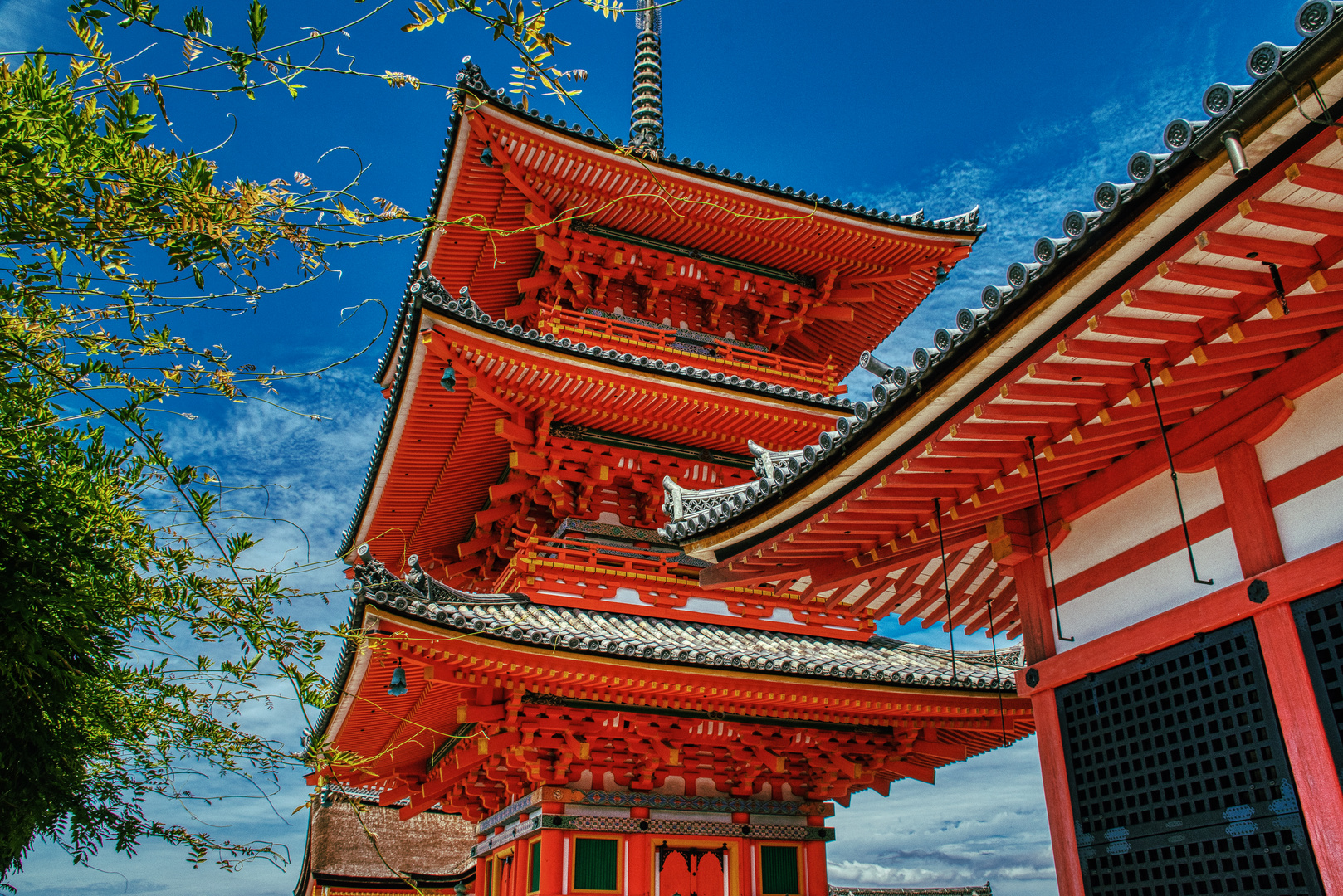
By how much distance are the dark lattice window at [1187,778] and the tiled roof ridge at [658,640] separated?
3.71 metres

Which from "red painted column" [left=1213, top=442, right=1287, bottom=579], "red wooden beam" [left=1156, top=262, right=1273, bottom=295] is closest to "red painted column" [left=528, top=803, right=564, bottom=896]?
"red painted column" [left=1213, top=442, right=1287, bottom=579]

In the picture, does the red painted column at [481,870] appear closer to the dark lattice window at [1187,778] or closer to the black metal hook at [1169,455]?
the dark lattice window at [1187,778]

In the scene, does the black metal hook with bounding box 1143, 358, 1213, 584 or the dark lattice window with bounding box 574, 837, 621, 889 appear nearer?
the black metal hook with bounding box 1143, 358, 1213, 584

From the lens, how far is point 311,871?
16547mm

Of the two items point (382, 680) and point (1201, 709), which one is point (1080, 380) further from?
point (382, 680)

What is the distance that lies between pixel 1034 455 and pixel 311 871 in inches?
641

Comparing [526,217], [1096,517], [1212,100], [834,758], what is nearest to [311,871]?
[834,758]

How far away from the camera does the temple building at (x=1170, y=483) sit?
3.73m

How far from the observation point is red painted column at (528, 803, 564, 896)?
28.5ft

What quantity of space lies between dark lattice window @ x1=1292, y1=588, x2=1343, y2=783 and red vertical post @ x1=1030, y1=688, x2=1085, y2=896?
1.73 m

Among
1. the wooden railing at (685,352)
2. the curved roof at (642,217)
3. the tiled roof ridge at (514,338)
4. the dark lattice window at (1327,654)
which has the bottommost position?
the dark lattice window at (1327,654)

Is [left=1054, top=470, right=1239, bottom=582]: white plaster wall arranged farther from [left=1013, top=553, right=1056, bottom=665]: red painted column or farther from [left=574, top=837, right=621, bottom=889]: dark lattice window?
[left=574, top=837, right=621, bottom=889]: dark lattice window

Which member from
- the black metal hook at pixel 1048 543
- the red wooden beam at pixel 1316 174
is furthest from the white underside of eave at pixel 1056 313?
the black metal hook at pixel 1048 543

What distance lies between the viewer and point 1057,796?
18.9 feet
